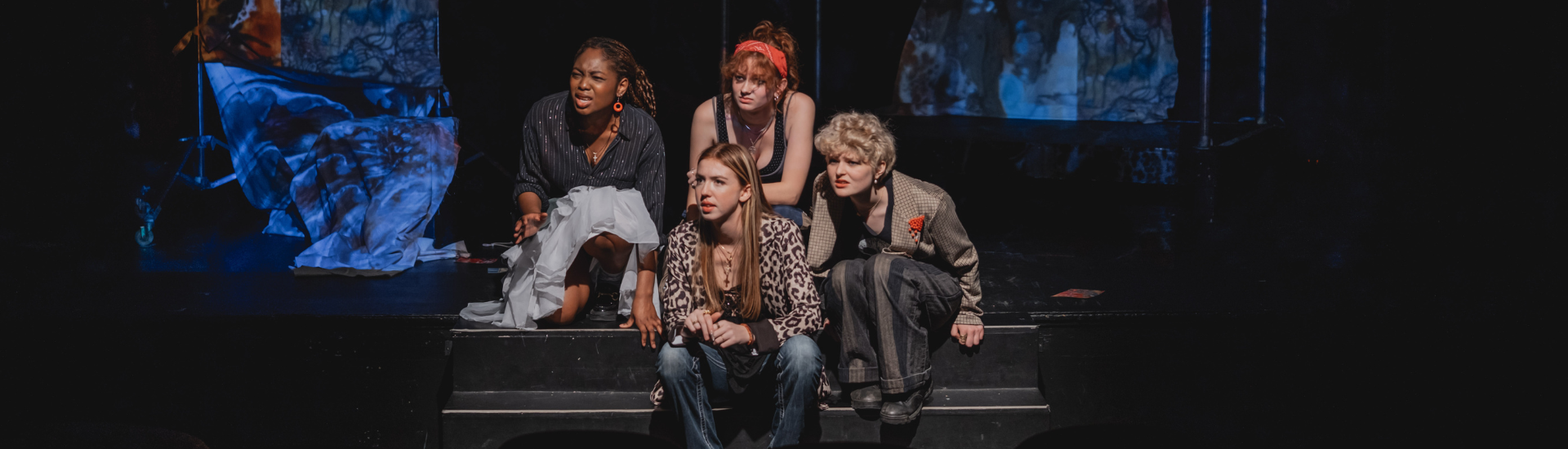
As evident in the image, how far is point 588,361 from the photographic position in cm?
275

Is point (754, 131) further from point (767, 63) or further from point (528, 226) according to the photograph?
point (528, 226)

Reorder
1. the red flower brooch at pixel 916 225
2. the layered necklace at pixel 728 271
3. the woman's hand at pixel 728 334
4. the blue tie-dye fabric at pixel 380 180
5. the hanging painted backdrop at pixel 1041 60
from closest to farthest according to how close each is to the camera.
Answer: the woman's hand at pixel 728 334 < the layered necklace at pixel 728 271 < the red flower brooch at pixel 916 225 < the blue tie-dye fabric at pixel 380 180 < the hanging painted backdrop at pixel 1041 60

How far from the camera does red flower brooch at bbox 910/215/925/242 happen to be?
2641 mm

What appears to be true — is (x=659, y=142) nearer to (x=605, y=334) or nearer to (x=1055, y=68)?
(x=605, y=334)

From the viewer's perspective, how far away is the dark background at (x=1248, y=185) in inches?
117

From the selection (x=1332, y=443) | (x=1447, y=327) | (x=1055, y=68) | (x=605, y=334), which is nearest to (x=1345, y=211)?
(x=1447, y=327)

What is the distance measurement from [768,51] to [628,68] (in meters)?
0.42

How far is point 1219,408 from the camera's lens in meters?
2.98

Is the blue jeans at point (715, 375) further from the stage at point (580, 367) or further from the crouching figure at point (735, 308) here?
the stage at point (580, 367)

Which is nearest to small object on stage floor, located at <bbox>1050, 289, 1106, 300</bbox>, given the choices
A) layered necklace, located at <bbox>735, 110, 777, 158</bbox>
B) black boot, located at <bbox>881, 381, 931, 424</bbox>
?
black boot, located at <bbox>881, 381, 931, 424</bbox>

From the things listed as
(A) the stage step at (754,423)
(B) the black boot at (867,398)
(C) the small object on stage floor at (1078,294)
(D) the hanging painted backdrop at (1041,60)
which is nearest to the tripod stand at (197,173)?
(A) the stage step at (754,423)

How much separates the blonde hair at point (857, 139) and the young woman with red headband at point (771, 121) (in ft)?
1.25

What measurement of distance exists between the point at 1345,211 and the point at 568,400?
3256mm

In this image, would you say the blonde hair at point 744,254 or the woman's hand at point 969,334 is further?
the woman's hand at point 969,334
